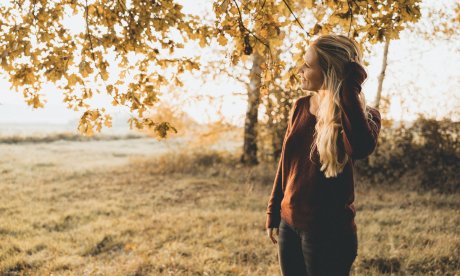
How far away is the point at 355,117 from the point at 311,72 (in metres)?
0.40

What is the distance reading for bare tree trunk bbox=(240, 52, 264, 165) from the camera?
10039 mm

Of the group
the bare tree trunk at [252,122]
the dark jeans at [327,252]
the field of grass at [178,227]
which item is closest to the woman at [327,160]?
the dark jeans at [327,252]

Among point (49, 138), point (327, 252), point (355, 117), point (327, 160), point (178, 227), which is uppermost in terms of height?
point (355, 117)

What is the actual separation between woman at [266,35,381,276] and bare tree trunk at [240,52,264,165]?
7.46 metres

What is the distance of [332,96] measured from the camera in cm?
201

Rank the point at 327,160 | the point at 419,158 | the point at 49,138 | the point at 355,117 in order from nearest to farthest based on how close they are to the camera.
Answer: the point at 355,117
the point at 327,160
the point at 419,158
the point at 49,138

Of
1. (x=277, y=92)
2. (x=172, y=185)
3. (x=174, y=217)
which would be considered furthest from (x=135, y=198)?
(x=277, y=92)

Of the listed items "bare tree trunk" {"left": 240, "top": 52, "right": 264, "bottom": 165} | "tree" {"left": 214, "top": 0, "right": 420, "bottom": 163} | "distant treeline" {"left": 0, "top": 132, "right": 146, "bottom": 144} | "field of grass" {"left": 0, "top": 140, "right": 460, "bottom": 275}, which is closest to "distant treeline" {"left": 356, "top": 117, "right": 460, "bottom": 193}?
"field of grass" {"left": 0, "top": 140, "right": 460, "bottom": 275}

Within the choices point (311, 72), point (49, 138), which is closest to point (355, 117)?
point (311, 72)

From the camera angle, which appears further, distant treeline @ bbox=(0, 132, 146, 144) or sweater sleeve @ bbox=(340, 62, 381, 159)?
distant treeline @ bbox=(0, 132, 146, 144)

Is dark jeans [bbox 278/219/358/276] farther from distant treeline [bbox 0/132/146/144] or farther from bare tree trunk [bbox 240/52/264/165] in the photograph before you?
distant treeline [bbox 0/132/146/144]

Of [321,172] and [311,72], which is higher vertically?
→ [311,72]

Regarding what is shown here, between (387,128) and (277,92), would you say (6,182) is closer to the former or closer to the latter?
(277,92)

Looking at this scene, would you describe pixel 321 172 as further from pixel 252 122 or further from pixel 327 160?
pixel 252 122
